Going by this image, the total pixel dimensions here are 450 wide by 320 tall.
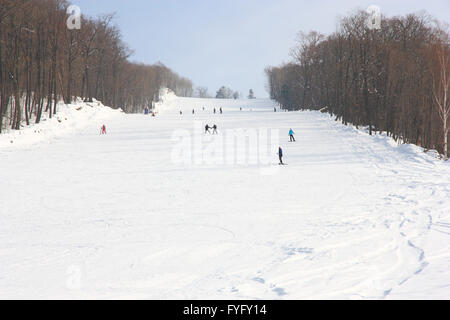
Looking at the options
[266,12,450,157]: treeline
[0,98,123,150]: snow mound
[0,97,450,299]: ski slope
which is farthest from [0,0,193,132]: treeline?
[266,12,450,157]: treeline

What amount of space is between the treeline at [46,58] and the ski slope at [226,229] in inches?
604

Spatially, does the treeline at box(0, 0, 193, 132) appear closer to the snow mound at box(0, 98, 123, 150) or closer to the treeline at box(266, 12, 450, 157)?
the snow mound at box(0, 98, 123, 150)

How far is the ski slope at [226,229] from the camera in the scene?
6.36 meters

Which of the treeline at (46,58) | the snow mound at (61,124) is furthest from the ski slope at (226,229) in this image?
the treeline at (46,58)

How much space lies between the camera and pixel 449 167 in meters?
18.8

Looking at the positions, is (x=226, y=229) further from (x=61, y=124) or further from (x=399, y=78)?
(x=399, y=78)

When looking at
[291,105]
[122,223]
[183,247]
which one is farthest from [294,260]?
[291,105]

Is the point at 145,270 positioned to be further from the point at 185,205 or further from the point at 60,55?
the point at 60,55

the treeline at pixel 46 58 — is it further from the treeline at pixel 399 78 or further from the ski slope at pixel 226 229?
the treeline at pixel 399 78

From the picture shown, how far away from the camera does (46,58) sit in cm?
3959

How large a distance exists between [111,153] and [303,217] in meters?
18.1

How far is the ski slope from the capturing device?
636 cm

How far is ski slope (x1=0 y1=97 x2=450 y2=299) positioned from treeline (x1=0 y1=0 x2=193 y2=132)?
15336 millimetres

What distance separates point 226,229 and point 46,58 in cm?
3927
